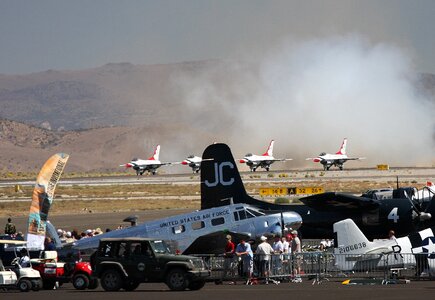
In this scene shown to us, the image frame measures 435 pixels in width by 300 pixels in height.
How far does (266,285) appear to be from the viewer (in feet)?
106

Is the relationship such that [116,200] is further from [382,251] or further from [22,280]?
[22,280]

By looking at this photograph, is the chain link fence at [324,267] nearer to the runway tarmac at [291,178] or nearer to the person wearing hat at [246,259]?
the person wearing hat at [246,259]

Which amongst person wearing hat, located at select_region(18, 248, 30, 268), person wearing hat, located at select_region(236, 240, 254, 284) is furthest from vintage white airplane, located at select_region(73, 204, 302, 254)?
person wearing hat, located at select_region(18, 248, 30, 268)

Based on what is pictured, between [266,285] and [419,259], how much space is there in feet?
15.0

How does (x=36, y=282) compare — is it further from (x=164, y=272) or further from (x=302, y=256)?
(x=302, y=256)

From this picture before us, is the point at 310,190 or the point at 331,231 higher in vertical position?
the point at 310,190

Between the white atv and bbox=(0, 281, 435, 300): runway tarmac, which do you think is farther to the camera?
the white atv

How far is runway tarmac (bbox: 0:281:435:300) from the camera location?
27.9 m

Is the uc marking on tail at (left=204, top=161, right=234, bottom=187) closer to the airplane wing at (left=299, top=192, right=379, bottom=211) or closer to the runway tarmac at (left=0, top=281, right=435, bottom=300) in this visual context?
the airplane wing at (left=299, top=192, right=379, bottom=211)

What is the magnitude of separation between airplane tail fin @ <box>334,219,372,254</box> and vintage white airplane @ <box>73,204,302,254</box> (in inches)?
117

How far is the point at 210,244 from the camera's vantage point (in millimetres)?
36656

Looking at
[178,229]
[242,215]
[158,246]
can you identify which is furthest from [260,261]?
[178,229]

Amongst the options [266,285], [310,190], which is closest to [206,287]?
[266,285]

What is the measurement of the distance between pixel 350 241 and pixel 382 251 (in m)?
1.15
